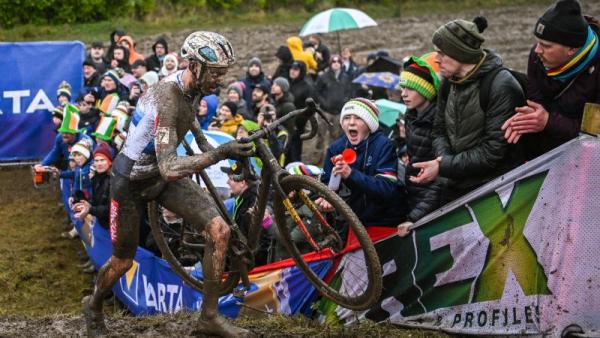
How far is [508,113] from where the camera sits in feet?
21.0

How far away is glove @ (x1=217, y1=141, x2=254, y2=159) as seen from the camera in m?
6.18

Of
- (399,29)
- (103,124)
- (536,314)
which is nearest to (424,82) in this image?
(536,314)

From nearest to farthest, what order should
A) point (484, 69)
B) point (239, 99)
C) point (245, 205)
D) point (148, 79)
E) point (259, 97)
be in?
point (484, 69) → point (245, 205) → point (259, 97) → point (148, 79) → point (239, 99)

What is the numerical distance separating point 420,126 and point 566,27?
64.6 inches

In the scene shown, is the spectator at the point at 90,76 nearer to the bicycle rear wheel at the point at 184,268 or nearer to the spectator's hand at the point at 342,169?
the bicycle rear wheel at the point at 184,268

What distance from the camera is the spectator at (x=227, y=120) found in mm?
13359

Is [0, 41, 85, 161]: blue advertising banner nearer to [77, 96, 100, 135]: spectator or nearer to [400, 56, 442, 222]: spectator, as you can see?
[77, 96, 100, 135]: spectator

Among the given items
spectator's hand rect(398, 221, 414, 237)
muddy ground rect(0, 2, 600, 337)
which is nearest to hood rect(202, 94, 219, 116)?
muddy ground rect(0, 2, 600, 337)

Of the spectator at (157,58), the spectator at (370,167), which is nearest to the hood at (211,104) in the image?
the spectator at (157,58)

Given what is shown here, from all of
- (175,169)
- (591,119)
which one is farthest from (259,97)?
(591,119)

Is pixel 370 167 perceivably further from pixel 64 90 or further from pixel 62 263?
pixel 64 90

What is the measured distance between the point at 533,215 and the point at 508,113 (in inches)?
29.9

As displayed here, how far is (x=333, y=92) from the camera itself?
56.2 ft

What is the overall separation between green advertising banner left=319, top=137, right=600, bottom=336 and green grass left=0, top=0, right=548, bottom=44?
75.5ft
